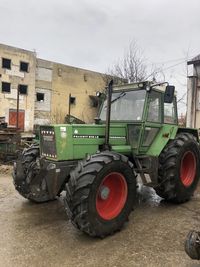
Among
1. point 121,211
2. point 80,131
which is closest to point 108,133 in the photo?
point 80,131

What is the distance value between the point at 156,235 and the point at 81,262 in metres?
1.37

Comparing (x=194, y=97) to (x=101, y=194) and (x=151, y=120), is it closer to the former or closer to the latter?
(x=151, y=120)

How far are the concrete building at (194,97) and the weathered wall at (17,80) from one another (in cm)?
2036

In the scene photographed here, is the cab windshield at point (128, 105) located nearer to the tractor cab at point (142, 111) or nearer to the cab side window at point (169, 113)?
the tractor cab at point (142, 111)

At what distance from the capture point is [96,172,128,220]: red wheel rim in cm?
504

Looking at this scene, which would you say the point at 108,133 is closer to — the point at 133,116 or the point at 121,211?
the point at 133,116

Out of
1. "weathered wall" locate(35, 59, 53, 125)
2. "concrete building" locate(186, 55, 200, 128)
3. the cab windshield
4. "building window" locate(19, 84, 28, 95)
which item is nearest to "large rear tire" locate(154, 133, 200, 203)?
the cab windshield

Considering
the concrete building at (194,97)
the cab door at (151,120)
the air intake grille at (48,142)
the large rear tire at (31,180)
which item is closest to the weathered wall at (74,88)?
the concrete building at (194,97)

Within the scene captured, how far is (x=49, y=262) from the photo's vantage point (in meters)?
4.07

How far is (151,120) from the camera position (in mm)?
6289

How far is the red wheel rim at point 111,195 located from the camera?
5.04 metres

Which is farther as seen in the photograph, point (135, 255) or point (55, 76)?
point (55, 76)

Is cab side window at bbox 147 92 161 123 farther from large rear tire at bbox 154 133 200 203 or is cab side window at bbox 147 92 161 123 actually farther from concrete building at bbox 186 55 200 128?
concrete building at bbox 186 55 200 128

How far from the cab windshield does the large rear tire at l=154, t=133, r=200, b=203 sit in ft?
2.99
